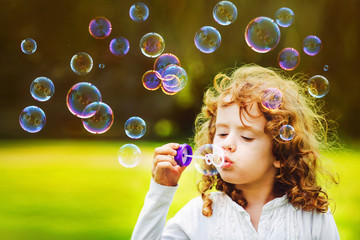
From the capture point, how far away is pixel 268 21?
2.98 m

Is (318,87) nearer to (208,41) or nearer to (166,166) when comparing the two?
(208,41)

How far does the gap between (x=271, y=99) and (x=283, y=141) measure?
197mm

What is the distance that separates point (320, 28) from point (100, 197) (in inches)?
281

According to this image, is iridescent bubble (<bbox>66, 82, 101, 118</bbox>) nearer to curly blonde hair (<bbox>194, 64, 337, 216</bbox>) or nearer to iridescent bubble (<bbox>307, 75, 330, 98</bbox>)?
curly blonde hair (<bbox>194, 64, 337, 216</bbox>)

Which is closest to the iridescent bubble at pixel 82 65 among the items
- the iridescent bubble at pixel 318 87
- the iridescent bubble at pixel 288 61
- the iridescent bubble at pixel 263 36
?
the iridescent bubble at pixel 263 36

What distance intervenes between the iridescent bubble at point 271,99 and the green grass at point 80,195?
110 centimetres

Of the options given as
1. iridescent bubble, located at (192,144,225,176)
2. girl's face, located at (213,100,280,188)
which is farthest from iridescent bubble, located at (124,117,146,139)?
girl's face, located at (213,100,280,188)

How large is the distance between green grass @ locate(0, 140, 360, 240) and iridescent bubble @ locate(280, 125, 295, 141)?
1.00 meters

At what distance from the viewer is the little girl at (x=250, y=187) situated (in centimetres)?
184

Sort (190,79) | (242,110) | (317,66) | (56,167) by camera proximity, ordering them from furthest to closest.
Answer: (190,79) < (317,66) < (56,167) < (242,110)

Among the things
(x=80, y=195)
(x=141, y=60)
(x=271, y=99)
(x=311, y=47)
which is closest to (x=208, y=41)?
(x=311, y=47)

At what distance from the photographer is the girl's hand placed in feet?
6.03

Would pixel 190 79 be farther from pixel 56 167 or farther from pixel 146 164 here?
pixel 56 167

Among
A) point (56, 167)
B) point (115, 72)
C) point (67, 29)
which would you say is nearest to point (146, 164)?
point (56, 167)
